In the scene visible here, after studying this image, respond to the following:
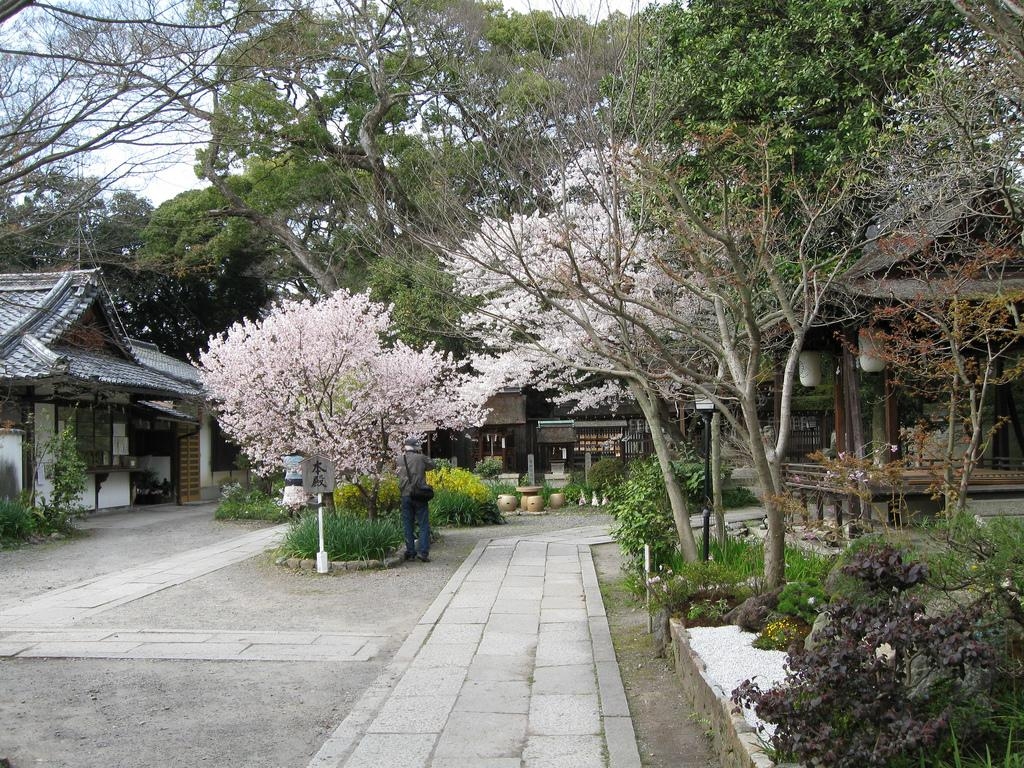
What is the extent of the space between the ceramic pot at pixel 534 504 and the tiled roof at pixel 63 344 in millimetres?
8367

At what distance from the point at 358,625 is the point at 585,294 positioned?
4209 millimetres

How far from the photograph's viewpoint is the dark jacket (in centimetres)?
1148

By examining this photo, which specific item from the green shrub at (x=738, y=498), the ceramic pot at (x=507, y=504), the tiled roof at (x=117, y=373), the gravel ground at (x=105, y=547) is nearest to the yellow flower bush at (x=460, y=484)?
the ceramic pot at (x=507, y=504)

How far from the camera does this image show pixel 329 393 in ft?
40.1

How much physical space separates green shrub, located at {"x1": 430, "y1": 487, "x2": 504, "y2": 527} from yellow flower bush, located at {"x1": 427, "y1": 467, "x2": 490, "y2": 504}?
0.08 metres

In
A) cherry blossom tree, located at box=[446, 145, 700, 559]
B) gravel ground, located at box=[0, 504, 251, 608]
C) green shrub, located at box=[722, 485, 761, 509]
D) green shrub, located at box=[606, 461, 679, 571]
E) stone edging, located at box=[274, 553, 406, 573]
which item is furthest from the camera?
green shrub, located at box=[722, 485, 761, 509]

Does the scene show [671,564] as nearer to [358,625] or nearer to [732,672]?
A: [358,625]

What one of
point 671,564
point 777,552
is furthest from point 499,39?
point 777,552

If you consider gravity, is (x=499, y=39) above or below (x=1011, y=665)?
above

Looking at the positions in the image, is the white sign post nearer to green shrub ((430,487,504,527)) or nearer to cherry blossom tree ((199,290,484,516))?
cherry blossom tree ((199,290,484,516))

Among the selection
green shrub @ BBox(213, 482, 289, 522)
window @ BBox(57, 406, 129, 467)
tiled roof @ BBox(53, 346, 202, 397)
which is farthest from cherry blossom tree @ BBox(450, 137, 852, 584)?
window @ BBox(57, 406, 129, 467)

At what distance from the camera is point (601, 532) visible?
50.3 ft

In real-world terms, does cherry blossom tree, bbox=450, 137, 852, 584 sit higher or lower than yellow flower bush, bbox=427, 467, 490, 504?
higher

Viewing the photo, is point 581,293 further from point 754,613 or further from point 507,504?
point 507,504
